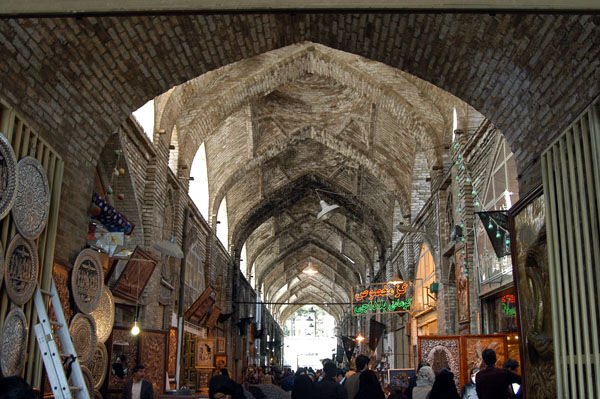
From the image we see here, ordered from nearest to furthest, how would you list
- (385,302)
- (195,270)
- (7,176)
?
1. (7,176)
2. (195,270)
3. (385,302)

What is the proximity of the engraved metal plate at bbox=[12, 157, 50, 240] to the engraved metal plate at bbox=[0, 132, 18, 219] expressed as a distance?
13 cm

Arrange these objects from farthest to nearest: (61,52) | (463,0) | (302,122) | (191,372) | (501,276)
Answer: (302,122) → (191,372) → (501,276) → (61,52) → (463,0)

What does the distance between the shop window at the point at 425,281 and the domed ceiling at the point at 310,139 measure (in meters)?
1.57

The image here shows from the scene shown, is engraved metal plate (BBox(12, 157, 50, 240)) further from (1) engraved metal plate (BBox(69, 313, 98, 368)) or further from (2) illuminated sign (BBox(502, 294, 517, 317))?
(2) illuminated sign (BBox(502, 294, 517, 317))

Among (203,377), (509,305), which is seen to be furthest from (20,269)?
(203,377)

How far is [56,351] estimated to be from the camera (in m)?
5.24

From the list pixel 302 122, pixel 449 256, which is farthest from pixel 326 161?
pixel 449 256

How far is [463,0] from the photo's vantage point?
3.67 m

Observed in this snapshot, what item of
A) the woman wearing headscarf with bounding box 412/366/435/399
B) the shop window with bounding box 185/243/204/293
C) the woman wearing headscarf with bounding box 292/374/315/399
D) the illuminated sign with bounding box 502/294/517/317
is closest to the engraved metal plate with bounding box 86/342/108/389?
the woman wearing headscarf with bounding box 292/374/315/399

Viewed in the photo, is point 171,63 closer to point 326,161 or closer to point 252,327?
point 326,161

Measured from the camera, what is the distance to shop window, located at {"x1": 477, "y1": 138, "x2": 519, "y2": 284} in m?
9.39

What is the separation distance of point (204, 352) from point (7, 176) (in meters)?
11.8

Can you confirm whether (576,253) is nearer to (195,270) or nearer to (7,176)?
(7,176)

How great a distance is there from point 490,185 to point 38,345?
24.9 feet
